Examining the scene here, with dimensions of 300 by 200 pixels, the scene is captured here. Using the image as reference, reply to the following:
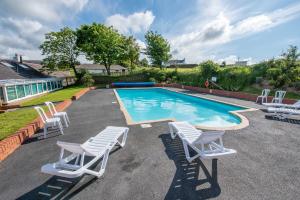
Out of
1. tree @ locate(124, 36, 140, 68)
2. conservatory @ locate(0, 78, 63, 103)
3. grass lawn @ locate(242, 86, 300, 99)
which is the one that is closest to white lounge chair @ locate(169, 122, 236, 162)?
grass lawn @ locate(242, 86, 300, 99)

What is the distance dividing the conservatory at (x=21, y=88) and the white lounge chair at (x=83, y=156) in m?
13.8

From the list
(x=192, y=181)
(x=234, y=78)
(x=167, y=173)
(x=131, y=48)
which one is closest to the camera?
(x=192, y=181)

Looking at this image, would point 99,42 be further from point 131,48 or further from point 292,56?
point 292,56

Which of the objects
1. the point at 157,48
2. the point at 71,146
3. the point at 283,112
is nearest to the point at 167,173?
the point at 71,146

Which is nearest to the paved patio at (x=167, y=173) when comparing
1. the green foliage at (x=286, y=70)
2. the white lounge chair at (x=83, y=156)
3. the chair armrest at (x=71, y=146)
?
the white lounge chair at (x=83, y=156)

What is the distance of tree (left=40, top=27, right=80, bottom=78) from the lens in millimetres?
26156

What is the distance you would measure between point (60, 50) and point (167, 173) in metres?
30.7

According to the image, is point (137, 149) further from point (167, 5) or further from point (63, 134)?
point (167, 5)

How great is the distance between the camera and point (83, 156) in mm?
2758

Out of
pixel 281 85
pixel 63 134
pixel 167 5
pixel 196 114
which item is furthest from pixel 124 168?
pixel 281 85

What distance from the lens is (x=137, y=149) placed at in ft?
13.5

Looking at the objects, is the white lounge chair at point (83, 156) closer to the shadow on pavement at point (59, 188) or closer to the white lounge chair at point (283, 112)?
the shadow on pavement at point (59, 188)

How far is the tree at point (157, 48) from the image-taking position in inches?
1192

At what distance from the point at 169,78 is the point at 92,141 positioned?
23.3m
